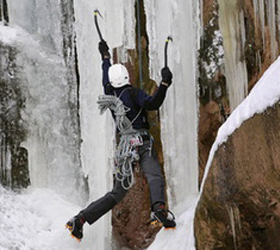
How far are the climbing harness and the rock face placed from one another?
0.97m

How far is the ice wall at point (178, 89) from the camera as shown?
19.8ft

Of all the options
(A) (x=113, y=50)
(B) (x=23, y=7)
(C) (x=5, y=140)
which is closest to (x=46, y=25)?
(B) (x=23, y=7)

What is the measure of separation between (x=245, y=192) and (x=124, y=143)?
5.24 feet

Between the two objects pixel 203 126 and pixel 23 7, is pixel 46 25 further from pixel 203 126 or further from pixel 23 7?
pixel 203 126

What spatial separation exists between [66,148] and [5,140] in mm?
786

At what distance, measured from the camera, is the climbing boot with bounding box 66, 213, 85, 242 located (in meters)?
5.29

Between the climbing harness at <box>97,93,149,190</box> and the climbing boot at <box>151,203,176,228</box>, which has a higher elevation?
the climbing harness at <box>97,93,149,190</box>

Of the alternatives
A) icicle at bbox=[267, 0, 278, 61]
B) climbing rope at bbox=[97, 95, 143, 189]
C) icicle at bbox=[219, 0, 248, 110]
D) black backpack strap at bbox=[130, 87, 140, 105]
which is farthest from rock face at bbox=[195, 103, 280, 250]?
→ icicle at bbox=[267, 0, 278, 61]

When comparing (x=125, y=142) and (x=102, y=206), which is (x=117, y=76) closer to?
(x=125, y=142)

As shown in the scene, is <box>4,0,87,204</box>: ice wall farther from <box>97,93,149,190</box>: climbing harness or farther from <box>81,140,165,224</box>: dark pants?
<box>97,93,149,190</box>: climbing harness

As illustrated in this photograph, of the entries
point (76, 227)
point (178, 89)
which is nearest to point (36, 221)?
point (76, 227)

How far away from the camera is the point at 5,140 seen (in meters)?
6.83

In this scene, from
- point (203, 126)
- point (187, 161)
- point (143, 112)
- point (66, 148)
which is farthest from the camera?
point (66, 148)

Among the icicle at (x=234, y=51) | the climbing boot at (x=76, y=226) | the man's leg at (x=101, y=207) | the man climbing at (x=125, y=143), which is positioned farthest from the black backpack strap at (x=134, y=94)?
the icicle at (x=234, y=51)
